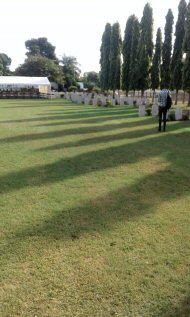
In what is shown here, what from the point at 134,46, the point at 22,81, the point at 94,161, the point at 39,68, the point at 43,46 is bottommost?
the point at 94,161

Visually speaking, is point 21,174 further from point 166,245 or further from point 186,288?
point 186,288

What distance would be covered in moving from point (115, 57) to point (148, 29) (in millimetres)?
8983

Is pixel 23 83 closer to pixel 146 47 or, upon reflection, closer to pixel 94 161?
pixel 146 47

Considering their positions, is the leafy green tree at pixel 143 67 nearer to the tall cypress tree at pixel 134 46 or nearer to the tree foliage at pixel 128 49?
the tall cypress tree at pixel 134 46

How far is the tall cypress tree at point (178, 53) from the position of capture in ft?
108

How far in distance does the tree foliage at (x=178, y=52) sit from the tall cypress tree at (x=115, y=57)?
1134 centimetres

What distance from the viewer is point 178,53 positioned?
34.0 metres

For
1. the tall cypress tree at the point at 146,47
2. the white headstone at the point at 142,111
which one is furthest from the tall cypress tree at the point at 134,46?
the white headstone at the point at 142,111

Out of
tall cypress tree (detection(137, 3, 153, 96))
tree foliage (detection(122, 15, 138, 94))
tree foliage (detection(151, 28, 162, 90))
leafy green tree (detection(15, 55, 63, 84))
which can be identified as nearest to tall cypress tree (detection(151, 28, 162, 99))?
tree foliage (detection(151, 28, 162, 90))

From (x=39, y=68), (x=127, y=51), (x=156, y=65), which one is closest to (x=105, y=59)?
(x=127, y=51)

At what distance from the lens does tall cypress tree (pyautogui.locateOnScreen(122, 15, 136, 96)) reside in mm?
41500

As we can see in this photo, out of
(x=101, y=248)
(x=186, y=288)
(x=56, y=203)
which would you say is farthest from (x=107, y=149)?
(x=186, y=288)

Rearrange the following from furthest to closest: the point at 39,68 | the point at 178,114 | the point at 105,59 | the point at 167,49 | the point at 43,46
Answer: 1. the point at 43,46
2. the point at 39,68
3. the point at 105,59
4. the point at 167,49
5. the point at 178,114

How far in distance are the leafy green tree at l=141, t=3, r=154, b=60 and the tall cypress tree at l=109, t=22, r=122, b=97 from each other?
25.4 feet
